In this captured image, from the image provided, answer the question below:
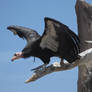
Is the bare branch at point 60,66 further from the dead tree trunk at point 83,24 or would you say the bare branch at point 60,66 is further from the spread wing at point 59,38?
the dead tree trunk at point 83,24

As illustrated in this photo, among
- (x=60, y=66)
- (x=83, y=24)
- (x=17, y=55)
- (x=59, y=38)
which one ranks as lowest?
(x=60, y=66)

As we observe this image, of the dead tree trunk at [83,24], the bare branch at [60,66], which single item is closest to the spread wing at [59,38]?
the bare branch at [60,66]

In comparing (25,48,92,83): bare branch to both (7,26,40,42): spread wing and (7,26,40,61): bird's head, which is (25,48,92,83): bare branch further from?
(7,26,40,42): spread wing

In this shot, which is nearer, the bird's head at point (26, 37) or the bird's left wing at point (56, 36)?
the bird's left wing at point (56, 36)

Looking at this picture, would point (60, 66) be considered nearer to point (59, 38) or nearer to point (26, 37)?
point (59, 38)

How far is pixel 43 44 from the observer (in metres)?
8.70

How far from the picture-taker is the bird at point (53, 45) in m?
8.47

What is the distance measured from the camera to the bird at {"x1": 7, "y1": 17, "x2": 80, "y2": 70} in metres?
8.47

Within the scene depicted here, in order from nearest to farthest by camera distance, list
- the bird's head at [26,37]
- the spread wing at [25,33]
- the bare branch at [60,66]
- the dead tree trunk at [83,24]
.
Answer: the bare branch at [60,66]
the bird's head at [26,37]
the spread wing at [25,33]
the dead tree trunk at [83,24]

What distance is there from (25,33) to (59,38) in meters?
1.30

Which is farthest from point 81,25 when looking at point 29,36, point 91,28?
point 29,36

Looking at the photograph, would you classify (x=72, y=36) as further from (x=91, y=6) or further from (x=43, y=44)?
(x=91, y=6)

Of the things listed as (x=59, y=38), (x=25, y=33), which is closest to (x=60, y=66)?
(x=59, y=38)

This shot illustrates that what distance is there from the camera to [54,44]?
8.65 meters
